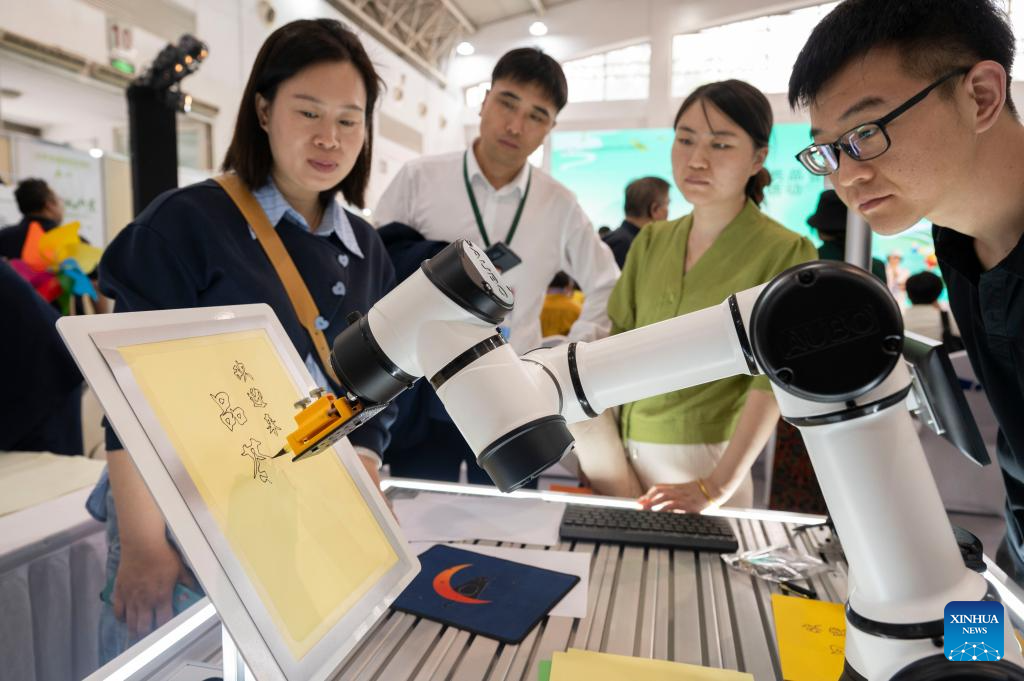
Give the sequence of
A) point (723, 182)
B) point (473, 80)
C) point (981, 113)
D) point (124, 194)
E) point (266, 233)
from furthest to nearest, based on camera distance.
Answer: point (473, 80)
point (124, 194)
point (723, 182)
point (266, 233)
point (981, 113)

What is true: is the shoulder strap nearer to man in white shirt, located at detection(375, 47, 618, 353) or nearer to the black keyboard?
the black keyboard

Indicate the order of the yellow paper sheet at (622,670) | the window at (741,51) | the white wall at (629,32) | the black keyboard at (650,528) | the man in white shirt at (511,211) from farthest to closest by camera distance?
1. the white wall at (629,32)
2. the window at (741,51)
3. the man in white shirt at (511,211)
4. the black keyboard at (650,528)
5. the yellow paper sheet at (622,670)

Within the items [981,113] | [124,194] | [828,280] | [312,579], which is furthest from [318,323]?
[124,194]

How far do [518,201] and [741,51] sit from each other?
7.22m

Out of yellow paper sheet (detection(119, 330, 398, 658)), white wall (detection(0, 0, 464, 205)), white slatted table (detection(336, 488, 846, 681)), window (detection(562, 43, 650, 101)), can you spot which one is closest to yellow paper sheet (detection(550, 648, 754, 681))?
white slatted table (detection(336, 488, 846, 681))

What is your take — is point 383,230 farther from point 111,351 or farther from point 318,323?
point 111,351

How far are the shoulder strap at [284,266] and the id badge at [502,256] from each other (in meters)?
0.34

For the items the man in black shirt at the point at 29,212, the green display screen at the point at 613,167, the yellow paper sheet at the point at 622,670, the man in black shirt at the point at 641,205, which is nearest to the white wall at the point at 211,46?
the man in black shirt at the point at 29,212

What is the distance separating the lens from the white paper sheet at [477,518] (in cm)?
108

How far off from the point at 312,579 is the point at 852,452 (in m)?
0.49

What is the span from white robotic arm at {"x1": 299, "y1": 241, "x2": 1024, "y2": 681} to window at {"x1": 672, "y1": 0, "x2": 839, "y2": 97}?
26.2 ft

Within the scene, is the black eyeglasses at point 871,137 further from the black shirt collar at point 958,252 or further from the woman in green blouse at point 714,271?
the woman in green blouse at point 714,271

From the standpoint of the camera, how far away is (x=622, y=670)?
701 mm

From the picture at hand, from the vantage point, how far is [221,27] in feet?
18.4
